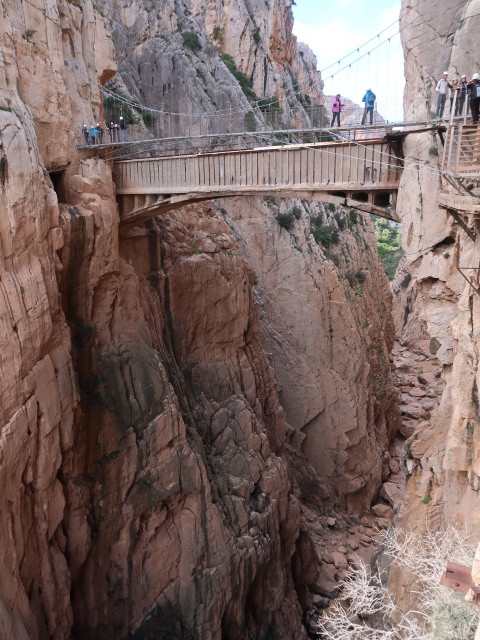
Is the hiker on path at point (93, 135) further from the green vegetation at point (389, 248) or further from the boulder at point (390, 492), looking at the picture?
the green vegetation at point (389, 248)

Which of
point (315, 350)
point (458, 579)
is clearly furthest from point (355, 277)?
point (458, 579)

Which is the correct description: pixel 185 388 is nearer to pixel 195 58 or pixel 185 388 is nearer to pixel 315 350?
pixel 315 350

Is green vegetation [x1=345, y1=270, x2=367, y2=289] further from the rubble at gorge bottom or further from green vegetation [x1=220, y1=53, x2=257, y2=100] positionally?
green vegetation [x1=220, y1=53, x2=257, y2=100]

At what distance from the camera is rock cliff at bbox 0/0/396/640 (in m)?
9.84

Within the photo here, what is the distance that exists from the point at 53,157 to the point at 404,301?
34273 mm

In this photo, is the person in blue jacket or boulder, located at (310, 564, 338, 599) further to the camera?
boulder, located at (310, 564, 338, 599)

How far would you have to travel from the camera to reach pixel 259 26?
31.8 m

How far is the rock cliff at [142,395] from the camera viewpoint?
32.3ft

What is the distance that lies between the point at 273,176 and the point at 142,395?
253 inches

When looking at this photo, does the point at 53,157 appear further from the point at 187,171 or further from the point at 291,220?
the point at 291,220

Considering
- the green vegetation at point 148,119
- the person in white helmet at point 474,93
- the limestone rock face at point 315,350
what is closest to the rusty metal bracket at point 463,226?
the person in white helmet at point 474,93

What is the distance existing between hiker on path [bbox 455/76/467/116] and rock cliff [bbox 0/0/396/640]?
808 centimetres

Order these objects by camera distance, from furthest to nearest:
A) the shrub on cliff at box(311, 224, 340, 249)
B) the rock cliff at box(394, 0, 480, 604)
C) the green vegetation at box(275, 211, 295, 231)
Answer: the shrub on cliff at box(311, 224, 340, 249), the green vegetation at box(275, 211, 295, 231), the rock cliff at box(394, 0, 480, 604)

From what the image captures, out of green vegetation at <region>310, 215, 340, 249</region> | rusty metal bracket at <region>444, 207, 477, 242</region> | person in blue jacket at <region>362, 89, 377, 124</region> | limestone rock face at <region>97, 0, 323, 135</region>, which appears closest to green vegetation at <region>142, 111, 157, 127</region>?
limestone rock face at <region>97, 0, 323, 135</region>
